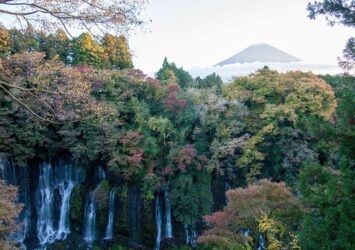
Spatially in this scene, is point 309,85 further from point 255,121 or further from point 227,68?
point 227,68

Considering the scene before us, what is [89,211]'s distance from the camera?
48.6 feet

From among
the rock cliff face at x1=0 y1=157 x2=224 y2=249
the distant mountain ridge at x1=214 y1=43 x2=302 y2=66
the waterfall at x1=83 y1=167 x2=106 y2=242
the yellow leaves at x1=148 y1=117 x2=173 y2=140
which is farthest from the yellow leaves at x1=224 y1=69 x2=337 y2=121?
the waterfall at x1=83 y1=167 x2=106 y2=242

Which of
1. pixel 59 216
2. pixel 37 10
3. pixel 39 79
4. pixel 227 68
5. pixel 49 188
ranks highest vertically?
pixel 227 68

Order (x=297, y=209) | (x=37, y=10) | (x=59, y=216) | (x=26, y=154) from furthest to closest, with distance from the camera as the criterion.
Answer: (x=59, y=216)
(x=26, y=154)
(x=297, y=209)
(x=37, y=10)

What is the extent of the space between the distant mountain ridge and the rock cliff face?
13.7 m

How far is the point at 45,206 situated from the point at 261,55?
702 inches

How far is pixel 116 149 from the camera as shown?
14336mm

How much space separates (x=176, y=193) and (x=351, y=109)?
10177mm

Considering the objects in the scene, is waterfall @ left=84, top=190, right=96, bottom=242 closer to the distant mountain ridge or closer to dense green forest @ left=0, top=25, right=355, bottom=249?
dense green forest @ left=0, top=25, right=355, bottom=249

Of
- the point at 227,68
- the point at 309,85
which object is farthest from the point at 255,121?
the point at 227,68

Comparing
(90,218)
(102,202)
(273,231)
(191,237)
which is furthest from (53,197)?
(273,231)

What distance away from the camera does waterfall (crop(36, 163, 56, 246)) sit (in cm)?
1436

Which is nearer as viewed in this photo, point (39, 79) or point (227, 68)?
point (39, 79)

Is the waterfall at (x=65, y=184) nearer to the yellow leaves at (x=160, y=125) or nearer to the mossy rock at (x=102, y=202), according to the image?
the mossy rock at (x=102, y=202)
